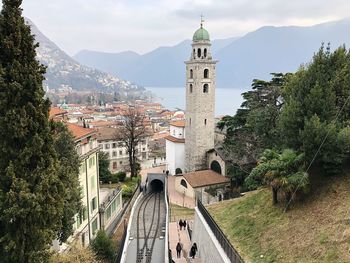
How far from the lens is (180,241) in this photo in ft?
75.0

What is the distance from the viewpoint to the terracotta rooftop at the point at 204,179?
36656 mm

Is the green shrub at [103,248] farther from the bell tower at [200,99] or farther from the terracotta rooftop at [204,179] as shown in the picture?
the bell tower at [200,99]

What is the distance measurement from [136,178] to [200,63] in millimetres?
15704

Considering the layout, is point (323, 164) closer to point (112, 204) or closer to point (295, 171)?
point (295, 171)

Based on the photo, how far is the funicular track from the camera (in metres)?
21.0

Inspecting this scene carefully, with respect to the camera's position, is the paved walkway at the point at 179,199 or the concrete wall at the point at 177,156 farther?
the concrete wall at the point at 177,156

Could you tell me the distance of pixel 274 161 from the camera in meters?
15.3

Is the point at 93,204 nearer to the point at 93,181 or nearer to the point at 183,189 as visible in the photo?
the point at 93,181

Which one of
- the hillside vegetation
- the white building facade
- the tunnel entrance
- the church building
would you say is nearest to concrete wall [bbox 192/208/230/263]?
the hillside vegetation

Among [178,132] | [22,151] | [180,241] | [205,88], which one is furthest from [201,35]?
[22,151]

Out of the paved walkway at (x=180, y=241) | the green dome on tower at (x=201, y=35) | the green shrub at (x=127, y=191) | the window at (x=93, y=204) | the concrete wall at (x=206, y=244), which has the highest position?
the green dome on tower at (x=201, y=35)

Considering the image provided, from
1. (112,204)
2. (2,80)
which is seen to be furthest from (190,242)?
(2,80)

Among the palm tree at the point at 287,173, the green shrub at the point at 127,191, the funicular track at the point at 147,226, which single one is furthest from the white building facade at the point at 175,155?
the palm tree at the point at 287,173

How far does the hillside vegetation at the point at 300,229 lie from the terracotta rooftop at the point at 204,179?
1935 centimetres
